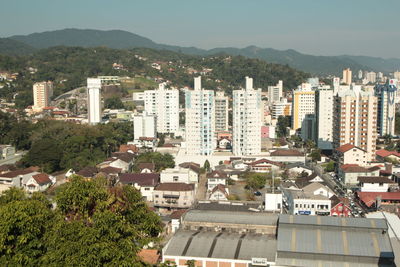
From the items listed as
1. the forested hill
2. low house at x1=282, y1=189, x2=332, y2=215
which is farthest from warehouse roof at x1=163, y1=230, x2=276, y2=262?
the forested hill

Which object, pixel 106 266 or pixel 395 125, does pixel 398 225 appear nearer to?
pixel 106 266

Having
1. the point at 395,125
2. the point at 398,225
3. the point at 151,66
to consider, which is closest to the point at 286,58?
the point at 151,66

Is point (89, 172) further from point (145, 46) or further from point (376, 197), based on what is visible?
point (145, 46)

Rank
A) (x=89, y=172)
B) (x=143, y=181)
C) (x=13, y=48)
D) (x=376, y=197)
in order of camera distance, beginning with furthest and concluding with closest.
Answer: (x=13, y=48)
(x=89, y=172)
(x=143, y=181)
(x=376, y=197)

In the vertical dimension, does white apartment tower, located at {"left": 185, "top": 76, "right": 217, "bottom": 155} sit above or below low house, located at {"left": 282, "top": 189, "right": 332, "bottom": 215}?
above

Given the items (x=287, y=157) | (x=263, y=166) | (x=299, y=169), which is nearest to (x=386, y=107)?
(x=287, y=157)

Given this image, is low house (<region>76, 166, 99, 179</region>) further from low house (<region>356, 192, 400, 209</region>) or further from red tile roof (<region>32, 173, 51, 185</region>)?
low house (<region>356, 192, 400, 209</region>)
